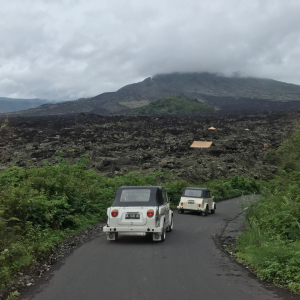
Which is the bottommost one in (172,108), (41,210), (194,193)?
(194,193)

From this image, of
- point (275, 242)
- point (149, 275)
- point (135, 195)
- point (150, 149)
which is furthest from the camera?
point (150, 149)

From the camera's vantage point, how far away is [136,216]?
12.2 metres

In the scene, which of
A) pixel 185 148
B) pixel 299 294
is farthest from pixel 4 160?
pixel 299 294

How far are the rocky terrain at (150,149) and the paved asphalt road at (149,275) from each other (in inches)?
912

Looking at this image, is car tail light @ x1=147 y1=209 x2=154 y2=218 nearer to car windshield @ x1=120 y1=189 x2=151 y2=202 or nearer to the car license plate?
the car license plate

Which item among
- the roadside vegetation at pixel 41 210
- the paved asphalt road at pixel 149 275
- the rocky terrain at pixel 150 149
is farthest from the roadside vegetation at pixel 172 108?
the paved asphalt road at pixel 149 275

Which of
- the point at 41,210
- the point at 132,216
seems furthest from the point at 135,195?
Result: the point at 41,210

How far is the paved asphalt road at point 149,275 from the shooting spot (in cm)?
695

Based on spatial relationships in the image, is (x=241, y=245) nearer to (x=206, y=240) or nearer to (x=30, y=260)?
(x=206, y=240)

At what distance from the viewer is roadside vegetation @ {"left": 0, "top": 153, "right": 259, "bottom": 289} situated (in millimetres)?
9250

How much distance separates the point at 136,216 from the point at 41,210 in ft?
11.3

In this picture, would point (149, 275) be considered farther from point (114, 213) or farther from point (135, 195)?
point (135, 195)

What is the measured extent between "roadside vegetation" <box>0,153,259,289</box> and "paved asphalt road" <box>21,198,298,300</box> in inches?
34.3

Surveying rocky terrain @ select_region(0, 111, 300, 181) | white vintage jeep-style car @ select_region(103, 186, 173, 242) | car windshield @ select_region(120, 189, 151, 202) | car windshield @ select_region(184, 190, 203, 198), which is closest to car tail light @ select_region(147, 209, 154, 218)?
white vintage jeep-style car @ select_region(103, 186, 173, 242)
